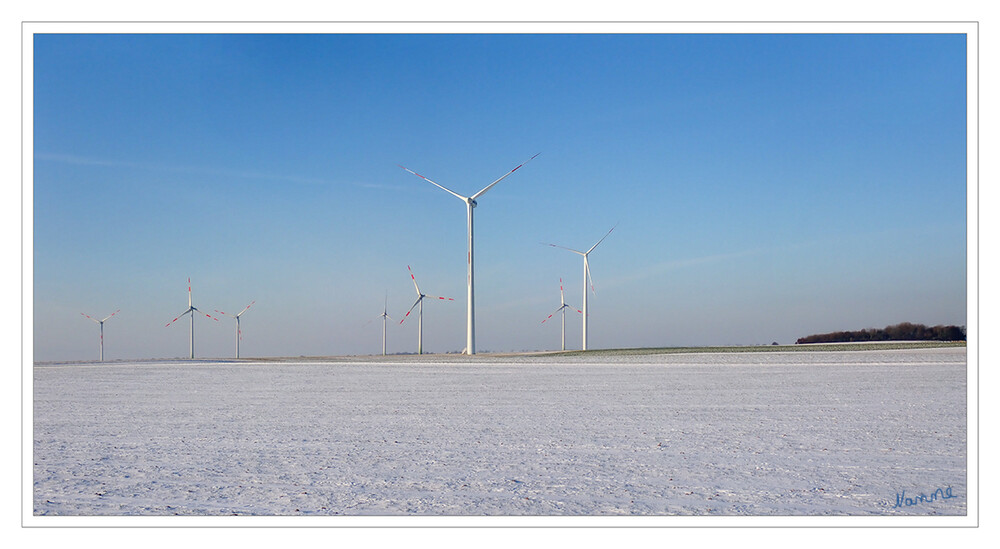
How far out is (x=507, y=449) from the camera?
339 inches

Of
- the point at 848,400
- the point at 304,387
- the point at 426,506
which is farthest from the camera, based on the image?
the point at 304,387

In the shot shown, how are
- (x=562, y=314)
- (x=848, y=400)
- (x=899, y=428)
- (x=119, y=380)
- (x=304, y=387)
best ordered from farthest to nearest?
1. (x=562, y=314)
2. (x=119, y=380)
3. (x=304, y=387)
4. (x=848, y=400)
5. (x=899, y=428)

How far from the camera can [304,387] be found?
1739cm

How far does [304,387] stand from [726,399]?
9409 mm

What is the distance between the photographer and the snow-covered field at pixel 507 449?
6423mm

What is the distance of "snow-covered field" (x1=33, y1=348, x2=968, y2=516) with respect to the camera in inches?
253

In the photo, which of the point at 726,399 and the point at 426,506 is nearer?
the point at 426,506

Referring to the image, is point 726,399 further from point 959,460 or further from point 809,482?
point 809,482

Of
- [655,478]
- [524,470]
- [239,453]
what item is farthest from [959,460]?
[239,453]
